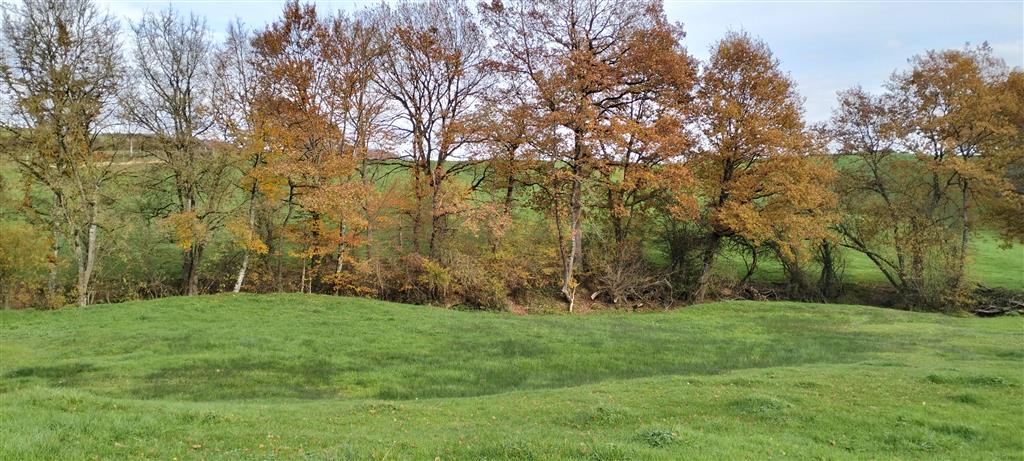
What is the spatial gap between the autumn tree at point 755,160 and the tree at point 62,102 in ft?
104

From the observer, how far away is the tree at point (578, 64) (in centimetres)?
3175

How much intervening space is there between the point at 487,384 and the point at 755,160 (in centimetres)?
2707

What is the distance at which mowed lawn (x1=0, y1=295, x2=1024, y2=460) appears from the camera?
7.71 m

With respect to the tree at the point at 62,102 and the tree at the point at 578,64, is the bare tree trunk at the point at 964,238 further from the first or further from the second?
the tree at the point at 62,102

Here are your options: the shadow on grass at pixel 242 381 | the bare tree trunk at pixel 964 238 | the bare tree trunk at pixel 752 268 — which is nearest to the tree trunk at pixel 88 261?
the shadow on grass at pixel 242 381

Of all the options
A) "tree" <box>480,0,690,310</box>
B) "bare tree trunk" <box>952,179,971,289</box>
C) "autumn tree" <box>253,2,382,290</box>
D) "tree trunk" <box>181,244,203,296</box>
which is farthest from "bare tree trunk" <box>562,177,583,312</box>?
"bare tree trunk" <box>952,179,971,289</box>

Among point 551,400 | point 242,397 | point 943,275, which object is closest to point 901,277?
point 943,275

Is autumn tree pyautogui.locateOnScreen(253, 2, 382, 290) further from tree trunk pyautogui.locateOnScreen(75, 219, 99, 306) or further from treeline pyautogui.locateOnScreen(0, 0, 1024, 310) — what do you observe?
tree trunk pyautogui.locateOnScreen(75, 219, 99, 306)

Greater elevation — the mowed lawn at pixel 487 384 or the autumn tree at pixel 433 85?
the autumn tree at pixel 433 85

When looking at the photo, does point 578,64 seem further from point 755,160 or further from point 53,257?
point 53,257

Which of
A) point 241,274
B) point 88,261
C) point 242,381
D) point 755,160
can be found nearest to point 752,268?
point 755,160

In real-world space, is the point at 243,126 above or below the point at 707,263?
above

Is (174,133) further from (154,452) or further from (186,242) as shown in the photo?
(154,452)

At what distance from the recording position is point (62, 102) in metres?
24.0
